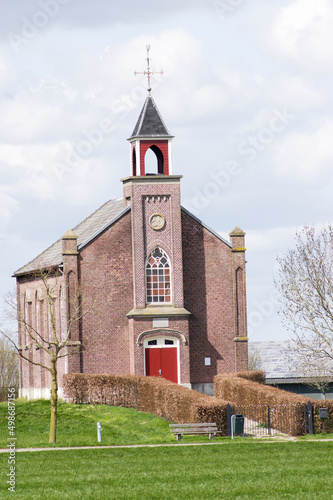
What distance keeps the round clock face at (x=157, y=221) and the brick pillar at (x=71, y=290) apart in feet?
13.0

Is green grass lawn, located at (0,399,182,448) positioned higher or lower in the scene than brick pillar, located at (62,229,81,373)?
lower

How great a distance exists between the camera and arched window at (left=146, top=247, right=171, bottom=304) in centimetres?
4575

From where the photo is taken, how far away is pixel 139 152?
4603 cm

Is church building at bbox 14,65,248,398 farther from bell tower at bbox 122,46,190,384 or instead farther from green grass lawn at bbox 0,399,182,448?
green grass lawn at bbox 0,399,182,448

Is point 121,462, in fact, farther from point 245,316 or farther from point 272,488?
point 245,316

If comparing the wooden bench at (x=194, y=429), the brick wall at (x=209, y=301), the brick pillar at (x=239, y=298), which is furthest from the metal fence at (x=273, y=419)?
the brick pillar at (x=239, y=298)

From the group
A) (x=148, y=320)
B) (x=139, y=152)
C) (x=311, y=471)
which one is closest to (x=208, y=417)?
(x=311, y=471)

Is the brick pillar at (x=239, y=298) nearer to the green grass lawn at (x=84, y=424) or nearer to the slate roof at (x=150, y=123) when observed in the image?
the slate roof at (x=150, y=123)

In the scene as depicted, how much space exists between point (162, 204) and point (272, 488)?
91.8ft

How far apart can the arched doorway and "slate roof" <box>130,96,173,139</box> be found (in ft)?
33.5

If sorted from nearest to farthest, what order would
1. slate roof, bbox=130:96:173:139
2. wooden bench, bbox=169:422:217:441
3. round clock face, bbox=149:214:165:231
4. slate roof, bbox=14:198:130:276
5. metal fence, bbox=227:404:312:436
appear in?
1. wooden bench, bbox=169:422:217:441
2. metal fence, bbox=227:404:312:436
3. round clock face, bbox=149:214:165:231
4. slate roof, bbox=14:198:130:276
5. slate roof, bbox=130:96:173:139

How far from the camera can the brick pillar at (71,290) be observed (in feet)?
144

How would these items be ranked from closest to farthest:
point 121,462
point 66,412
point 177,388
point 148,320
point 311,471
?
point 311,471 < point 121,462 < point 177,388 < point 66,412 < point 148,320

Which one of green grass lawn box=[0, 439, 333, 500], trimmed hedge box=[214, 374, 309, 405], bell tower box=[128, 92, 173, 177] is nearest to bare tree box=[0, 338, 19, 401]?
bell tower box=[128, 92, 173, 177]
